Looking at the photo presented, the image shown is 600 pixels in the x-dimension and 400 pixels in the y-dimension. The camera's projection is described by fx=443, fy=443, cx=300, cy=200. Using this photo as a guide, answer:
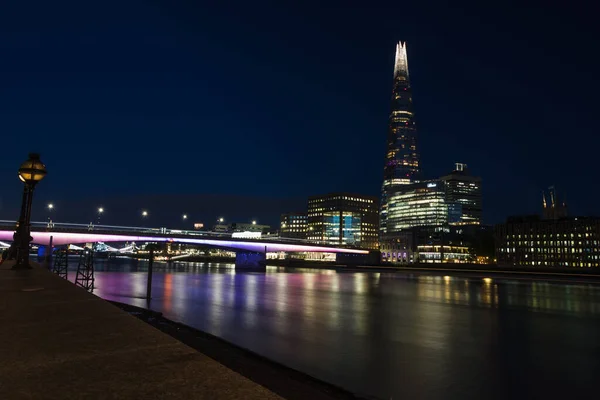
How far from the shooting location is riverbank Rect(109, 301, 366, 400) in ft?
30.4

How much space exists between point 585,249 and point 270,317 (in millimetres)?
186204

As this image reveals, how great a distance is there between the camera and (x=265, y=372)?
35.9 ft

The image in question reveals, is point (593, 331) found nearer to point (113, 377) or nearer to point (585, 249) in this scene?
point (113, 377)

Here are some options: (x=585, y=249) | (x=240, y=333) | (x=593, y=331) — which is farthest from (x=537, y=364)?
(x=585, y=249)

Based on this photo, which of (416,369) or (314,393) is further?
(416,369)

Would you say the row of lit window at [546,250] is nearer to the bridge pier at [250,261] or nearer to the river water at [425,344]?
the bridge pier at [250,261]

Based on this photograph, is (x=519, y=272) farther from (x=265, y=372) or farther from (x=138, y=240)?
(x=265, y=372)

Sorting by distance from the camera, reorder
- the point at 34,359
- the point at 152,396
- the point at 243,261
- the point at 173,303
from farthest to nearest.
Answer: the point at 243,261 < the point at 173,303 < the point at 34,359 < the point at 152,396

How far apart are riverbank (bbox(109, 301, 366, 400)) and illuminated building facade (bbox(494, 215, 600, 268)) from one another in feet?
563

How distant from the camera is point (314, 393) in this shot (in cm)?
923

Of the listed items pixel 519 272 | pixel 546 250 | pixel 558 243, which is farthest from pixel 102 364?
pixel 546 250

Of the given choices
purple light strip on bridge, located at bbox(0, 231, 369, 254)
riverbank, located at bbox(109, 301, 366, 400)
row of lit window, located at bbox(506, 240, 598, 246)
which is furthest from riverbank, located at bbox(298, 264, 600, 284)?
row of lit window, located at bbox(506, 240, 598, 246)

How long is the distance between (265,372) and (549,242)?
20103 cm

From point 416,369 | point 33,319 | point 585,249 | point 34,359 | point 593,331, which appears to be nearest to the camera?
point 34,359
